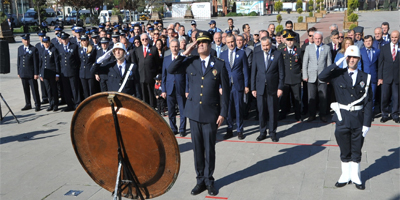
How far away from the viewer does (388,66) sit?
9.10 m

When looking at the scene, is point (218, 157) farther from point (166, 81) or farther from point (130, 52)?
point (130, 52)

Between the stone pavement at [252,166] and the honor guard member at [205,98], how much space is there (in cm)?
67

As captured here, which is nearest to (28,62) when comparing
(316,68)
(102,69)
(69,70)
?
(69,70)

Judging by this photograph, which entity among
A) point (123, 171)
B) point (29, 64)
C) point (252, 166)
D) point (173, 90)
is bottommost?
point (252, 166)

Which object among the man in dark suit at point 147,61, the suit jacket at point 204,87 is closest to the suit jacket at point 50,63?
the man in dark suit at point 147,61

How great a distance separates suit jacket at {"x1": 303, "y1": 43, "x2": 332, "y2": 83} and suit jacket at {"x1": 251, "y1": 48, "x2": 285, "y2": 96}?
1401 mm

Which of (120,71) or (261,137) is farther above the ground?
(120,71)

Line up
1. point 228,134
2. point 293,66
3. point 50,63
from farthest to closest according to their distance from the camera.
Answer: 1. point 50,63
2. point 293,66
3. point 228,134

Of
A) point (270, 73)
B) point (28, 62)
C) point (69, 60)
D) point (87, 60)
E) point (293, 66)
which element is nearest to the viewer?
point (270, 73)

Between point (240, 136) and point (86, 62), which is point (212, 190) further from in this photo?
point (86, 62)

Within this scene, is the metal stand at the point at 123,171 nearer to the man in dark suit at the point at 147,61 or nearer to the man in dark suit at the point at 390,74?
the man in dark suit at the point at 147,61

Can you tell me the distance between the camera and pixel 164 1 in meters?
73.4

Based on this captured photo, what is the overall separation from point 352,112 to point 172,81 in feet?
13.8

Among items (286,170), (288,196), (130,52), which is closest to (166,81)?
(130,52)
